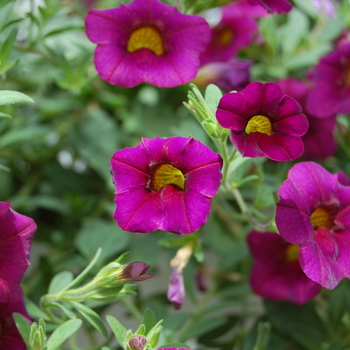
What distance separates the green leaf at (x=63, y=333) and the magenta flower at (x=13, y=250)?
61mm

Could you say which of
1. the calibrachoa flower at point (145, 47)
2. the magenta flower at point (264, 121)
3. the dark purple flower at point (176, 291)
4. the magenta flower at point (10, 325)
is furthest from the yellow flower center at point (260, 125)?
the magenta flower at point (10, 325)

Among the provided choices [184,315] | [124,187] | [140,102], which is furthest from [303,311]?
[140,102]

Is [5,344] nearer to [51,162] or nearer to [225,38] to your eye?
[51,162]

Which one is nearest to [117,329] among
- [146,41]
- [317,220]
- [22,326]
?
[22,326]

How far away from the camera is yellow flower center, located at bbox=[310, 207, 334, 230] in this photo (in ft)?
1.64

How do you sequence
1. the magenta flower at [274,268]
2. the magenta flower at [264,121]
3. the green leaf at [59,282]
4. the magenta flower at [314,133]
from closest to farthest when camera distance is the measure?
the magenta flower at [264,121], the green leaf at [59,282], the magenta flower at [274,268], the magenta flower at [314,133]

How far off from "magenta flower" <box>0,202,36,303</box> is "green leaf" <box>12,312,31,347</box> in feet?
0.08

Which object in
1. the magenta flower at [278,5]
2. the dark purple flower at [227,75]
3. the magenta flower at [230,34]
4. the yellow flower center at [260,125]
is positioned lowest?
the dark purple flower at [227,75]

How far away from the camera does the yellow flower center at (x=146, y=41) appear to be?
0.56 metres

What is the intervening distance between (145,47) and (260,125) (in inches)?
8.4

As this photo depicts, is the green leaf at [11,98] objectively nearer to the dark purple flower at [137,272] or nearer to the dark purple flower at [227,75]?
the dark purple flower at [137,272]

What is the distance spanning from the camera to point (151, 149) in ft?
1.42

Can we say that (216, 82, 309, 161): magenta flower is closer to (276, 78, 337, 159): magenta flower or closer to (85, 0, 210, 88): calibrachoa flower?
(85, 0, 210, 88): calibrachoa flower

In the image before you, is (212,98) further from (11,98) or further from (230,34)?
(230,34)
